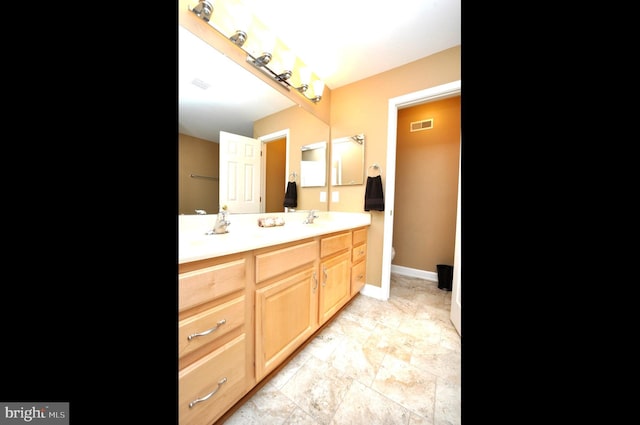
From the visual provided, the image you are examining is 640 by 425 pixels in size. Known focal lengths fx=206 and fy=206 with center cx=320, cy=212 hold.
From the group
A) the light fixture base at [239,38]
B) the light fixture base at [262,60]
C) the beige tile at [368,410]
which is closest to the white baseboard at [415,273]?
the beige tile at [368,410]

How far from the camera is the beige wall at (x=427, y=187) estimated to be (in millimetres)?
2375

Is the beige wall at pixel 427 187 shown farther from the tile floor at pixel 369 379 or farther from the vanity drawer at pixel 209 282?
the vanity drawer at pixel 209 282

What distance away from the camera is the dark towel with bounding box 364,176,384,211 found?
74.6 inches

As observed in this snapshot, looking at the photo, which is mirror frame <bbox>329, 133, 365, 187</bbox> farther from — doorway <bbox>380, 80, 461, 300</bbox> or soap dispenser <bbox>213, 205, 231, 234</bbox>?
soap dispenser <bbox>213, 205, 231, 234</bbox>

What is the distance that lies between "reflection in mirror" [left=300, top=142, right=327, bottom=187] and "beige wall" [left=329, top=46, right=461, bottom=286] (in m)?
0.23

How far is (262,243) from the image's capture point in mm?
914

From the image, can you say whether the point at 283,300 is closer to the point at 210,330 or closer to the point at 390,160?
the point at 210,330

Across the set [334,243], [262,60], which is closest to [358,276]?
[334,243]

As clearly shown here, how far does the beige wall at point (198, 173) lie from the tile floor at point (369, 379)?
1004 millimetres

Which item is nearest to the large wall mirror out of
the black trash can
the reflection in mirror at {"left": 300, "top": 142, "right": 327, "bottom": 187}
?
the reflection in mirror at {"left": 300, "top": 142, "right": 327, "bottom": 187}

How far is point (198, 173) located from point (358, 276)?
1496mm
